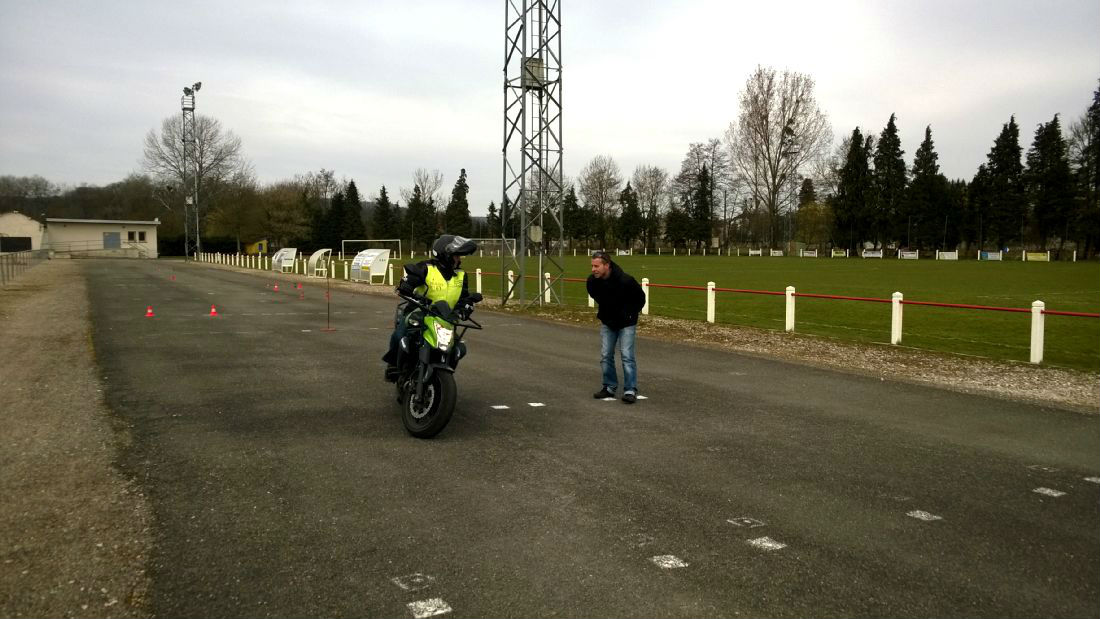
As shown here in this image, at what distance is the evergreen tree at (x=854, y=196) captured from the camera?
84125 mm

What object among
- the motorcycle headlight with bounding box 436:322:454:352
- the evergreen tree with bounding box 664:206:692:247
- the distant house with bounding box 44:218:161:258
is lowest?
the motorcycle headlight with bounding box 436:322:454:352

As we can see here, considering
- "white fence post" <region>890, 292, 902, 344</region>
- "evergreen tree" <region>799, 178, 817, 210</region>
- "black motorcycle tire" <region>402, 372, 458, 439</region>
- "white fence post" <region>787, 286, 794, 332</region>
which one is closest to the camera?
"black motorcycle tire" <region>402, 372, 458, 439</region>

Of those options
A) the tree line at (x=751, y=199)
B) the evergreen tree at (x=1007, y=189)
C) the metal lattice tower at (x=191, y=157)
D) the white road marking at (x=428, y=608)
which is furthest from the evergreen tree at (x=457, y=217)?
the white road marking at (x=428, y=608)

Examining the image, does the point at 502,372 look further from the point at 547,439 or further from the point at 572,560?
the point at 572,560

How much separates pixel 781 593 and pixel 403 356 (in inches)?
171

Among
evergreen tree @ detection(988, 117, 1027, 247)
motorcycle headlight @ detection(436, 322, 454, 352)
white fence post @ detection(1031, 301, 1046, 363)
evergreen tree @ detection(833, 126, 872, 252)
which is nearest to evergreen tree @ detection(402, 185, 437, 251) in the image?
evergreen tree @ detection(833, 126, 872, 252)

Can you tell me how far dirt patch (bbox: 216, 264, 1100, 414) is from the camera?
30.3ft

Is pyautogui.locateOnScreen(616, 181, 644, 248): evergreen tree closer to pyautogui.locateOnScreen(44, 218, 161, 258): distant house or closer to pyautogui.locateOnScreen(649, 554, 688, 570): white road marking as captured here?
pyautogui.locateOnScreen(44, 218, 161, 258): distant house

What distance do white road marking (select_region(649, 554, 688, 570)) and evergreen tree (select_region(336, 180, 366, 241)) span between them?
318 ft

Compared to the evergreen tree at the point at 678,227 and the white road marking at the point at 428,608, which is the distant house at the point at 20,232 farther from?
the white road marking at the point at 428,608

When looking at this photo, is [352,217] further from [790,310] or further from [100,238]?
[790,310]

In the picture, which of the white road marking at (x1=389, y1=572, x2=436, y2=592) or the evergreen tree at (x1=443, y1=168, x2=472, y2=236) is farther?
the evergreen tree at (x1=443, y1=168, x2=472, y2=236)

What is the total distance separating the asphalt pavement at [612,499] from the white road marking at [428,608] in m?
0.01

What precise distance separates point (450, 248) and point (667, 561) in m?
3.69
